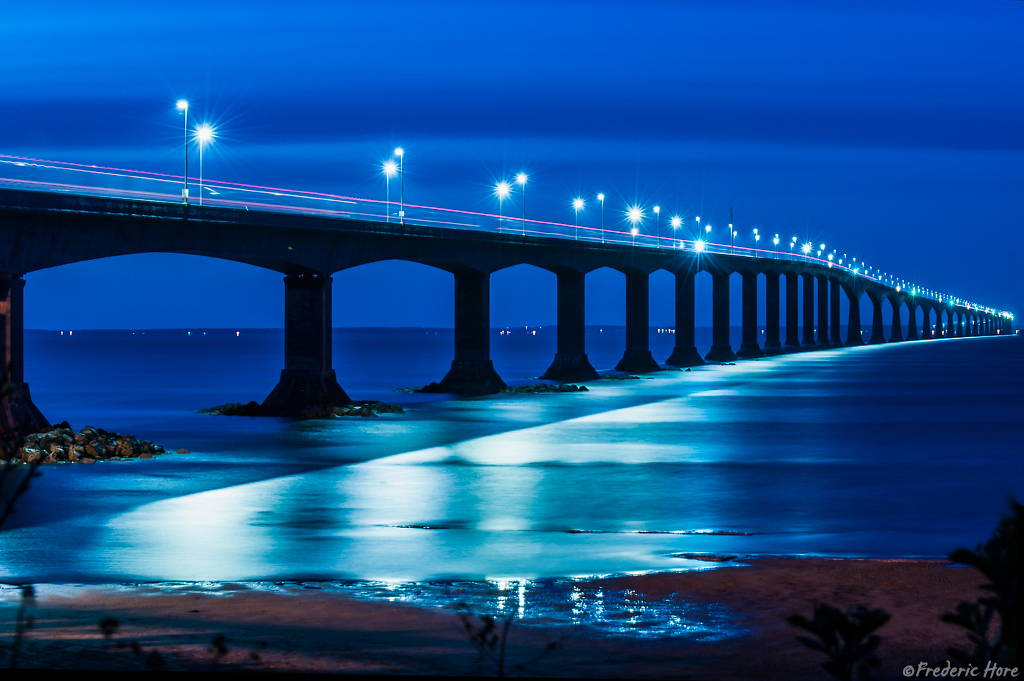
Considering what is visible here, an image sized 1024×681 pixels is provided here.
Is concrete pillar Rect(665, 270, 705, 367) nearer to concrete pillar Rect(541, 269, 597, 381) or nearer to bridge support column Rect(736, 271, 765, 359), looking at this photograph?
concrete pillar Rect(541, 269, 597, 381)

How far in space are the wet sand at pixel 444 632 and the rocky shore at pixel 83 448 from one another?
57.9ft

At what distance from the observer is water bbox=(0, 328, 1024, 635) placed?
622 inches

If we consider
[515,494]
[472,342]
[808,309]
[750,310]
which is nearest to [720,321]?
[750,310]

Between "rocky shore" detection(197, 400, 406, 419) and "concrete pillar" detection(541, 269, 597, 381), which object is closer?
"rocky shore" detection(197, 400, 406, 419)

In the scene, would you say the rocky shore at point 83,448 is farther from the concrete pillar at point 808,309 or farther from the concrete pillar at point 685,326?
the concrete pillar at point 808,309

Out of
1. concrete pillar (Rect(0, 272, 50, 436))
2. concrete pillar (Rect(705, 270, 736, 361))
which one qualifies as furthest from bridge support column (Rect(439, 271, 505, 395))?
concrete pillar (Rect(705, 270, 736, 361))

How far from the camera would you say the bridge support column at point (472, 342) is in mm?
63188

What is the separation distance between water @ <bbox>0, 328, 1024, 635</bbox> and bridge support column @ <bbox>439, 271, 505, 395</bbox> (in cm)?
1385

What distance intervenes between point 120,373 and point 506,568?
97.8 metres

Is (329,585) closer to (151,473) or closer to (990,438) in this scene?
(151,473)

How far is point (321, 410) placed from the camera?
46.8 meters

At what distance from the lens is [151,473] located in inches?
1096

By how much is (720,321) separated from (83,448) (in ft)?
308

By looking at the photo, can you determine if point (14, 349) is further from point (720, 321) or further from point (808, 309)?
point (808, 309)
